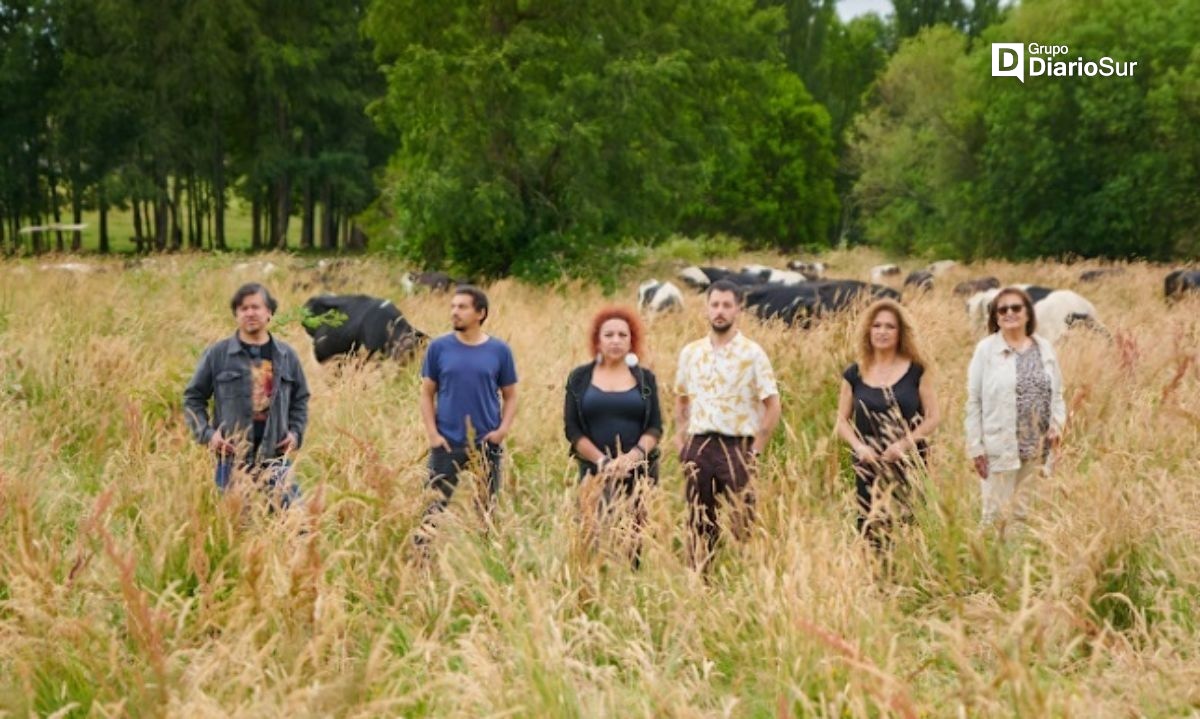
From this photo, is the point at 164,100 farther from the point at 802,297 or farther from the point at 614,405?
the point at 614,405

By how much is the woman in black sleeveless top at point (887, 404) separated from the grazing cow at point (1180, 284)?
11349mm

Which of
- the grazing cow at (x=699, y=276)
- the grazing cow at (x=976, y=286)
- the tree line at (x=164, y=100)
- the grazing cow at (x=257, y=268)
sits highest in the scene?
the tree line at (x=164, y=100)

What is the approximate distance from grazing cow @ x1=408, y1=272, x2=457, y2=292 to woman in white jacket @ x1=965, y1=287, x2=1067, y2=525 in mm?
11496

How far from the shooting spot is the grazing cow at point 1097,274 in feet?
64.5

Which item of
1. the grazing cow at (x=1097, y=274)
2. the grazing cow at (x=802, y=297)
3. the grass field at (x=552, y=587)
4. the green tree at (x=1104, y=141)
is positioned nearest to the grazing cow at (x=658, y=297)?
the grazing cow at (x=802, y=297)

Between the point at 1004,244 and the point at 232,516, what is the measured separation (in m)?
33.7

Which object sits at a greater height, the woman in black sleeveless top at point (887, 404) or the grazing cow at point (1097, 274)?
the grazing cow at point (1097, 274)

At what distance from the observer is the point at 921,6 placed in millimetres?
53625

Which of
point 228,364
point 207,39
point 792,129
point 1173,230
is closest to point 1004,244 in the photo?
point 1173,230

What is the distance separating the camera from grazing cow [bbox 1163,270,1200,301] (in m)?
15.1

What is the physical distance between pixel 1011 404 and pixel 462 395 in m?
2.47

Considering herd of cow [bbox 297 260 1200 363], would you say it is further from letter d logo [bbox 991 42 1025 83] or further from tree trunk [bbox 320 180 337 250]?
tree trunk [bbox 320 180 337 250]

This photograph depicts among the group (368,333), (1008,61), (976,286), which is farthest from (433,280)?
(1008,61)

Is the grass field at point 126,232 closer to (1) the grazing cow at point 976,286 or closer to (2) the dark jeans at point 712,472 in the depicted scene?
(1) the grazing cow at point 976,286
